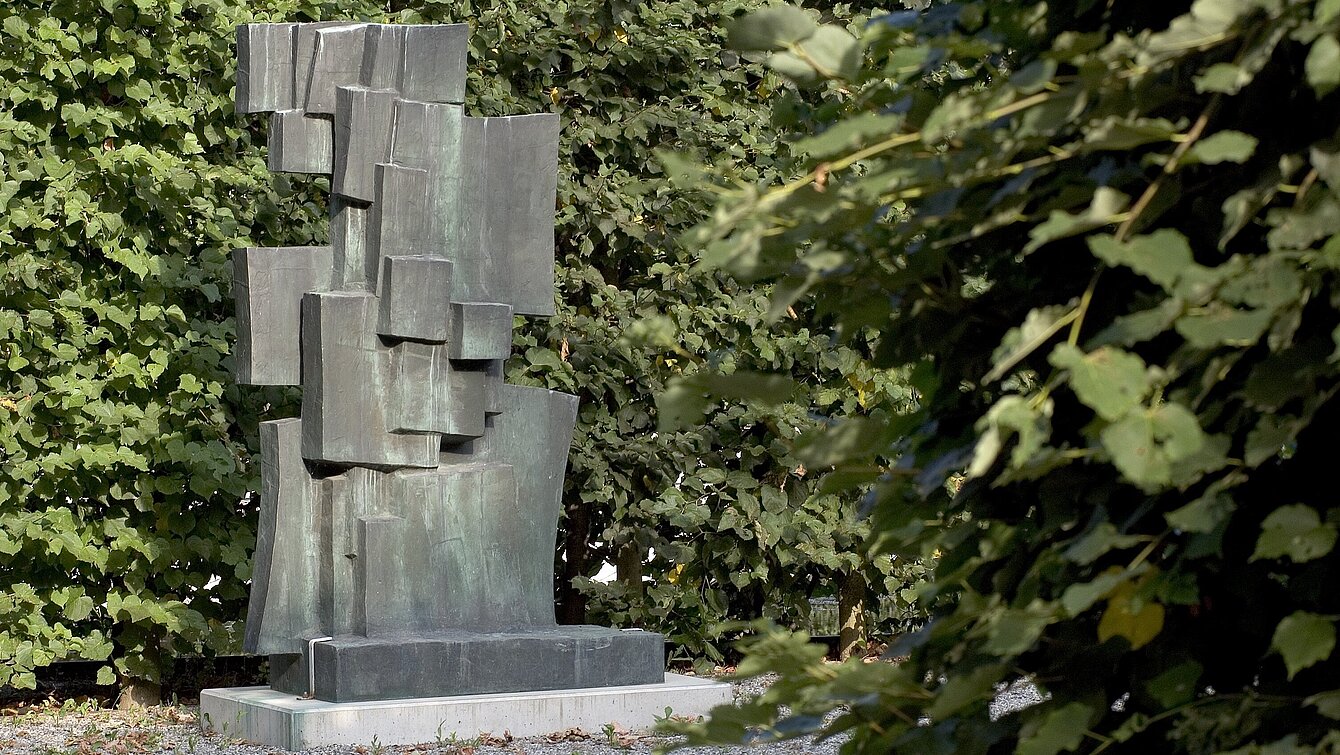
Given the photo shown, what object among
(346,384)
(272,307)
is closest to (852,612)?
(346,384)

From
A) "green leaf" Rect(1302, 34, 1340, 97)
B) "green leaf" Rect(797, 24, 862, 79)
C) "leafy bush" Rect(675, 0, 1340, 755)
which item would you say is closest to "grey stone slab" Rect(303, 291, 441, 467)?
"leafy bush" Rect(675, 0, 1340, 755)

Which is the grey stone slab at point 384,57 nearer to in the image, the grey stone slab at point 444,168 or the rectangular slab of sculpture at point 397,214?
the grey stone slab at point 444,168

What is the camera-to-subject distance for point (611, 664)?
17.8 feet

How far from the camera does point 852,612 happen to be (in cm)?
703

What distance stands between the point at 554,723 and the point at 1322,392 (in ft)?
13.9

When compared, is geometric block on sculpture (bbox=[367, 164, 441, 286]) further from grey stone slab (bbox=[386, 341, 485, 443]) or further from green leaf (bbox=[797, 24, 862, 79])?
green leaf (bbox=[797, 24, 862, 79])

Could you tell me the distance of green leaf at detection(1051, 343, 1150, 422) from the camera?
1.06m

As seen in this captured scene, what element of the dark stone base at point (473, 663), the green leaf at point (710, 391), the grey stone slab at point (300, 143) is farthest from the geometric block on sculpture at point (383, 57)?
the green leaf at point (710, 391)

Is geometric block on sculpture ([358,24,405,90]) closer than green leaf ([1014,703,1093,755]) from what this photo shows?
No

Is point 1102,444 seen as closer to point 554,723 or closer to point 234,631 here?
point 554,723

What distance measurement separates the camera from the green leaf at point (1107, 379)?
1.06m

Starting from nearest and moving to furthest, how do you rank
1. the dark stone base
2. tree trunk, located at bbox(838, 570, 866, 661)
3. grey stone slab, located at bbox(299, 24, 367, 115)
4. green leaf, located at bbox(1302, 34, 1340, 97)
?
green leaf, located at bbox(1302, 34, 1340, 97), the dark stone base, grey stone slab, located at bbox(299, 24, 367, 115), tree trunk, located at bbox(838, 570, 866, 661)

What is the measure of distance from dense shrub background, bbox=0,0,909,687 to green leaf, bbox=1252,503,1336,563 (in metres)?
4.18

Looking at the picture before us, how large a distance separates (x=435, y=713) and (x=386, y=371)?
1.20m
